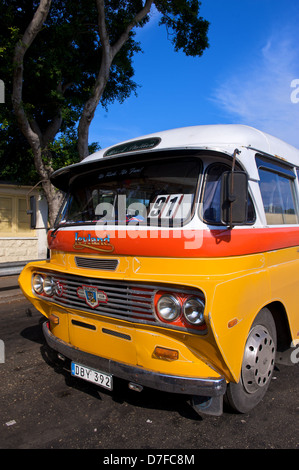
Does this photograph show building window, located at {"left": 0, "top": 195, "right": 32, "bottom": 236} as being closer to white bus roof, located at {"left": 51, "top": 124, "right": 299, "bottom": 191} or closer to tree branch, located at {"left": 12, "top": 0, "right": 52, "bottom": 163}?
tree branch, located at {"left": 12, "top": 0, "right": 52, "bottom": 163}

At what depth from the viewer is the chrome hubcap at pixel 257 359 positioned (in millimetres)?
2969

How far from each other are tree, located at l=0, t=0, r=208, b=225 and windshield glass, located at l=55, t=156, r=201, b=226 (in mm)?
5744

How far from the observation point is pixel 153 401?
3348 millimetres

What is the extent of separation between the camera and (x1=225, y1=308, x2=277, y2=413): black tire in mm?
2939

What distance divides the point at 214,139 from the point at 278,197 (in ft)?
3.89

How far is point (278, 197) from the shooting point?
12.2ft

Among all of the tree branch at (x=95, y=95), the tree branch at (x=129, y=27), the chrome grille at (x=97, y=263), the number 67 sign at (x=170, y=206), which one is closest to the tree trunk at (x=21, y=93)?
the tree branch at (x=95, y=95)

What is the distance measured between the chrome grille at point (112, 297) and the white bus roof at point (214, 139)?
1.21 m

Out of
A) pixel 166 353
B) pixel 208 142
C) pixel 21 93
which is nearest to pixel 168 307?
pixel 166 353

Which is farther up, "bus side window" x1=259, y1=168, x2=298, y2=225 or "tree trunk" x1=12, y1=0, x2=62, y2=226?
"tree trunk" x1=12, y1=0, x2=62, y2=226

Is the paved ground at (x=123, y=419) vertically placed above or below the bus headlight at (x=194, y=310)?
below

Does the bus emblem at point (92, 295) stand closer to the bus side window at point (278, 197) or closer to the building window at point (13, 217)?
the bus side window at point (278, 197)

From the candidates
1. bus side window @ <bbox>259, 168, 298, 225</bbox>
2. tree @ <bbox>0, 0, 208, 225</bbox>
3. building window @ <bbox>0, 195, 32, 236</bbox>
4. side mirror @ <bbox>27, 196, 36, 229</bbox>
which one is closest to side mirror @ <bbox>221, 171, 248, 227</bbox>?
bus side window @ <bbox>259, 168, 298, 225</bbox>

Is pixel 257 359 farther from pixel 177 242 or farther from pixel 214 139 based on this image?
pixel 214 139
